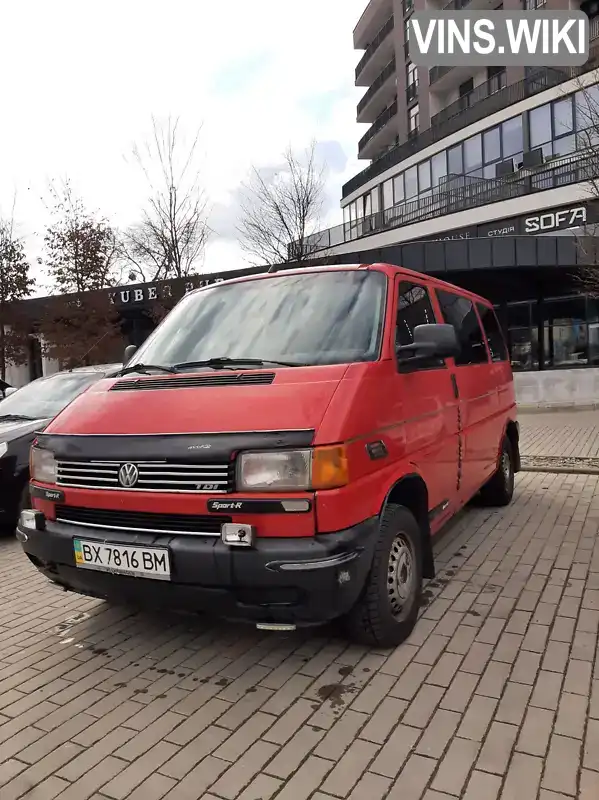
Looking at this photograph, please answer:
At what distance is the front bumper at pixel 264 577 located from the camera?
262cm

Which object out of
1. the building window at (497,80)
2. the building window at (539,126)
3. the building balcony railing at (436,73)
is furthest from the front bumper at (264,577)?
the building balcony railing at (436,73)

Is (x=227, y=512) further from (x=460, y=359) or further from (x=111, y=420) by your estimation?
(x=460, y=359)

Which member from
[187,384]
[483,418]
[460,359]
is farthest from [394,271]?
[483,418]

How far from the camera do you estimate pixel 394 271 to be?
381 cm

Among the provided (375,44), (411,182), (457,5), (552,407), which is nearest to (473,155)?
(411,182)

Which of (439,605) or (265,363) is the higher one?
(265,363)

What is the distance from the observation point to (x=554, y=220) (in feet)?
74.3

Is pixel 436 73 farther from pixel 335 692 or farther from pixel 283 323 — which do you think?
pixel 335 692

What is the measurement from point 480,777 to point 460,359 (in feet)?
9.80

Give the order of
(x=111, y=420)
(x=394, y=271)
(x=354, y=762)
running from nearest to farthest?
(x=354, y=762), (x=111, y=420), (x=394, y=271)

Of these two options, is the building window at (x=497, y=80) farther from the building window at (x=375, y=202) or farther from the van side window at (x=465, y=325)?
the van side window at (x=465, y=325)

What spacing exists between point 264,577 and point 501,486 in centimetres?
425

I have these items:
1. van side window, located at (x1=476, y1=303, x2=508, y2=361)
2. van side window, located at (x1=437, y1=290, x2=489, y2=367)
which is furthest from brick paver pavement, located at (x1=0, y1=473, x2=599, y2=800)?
van side window, located at (x1=476, y1=303, x2=508, y2=361)

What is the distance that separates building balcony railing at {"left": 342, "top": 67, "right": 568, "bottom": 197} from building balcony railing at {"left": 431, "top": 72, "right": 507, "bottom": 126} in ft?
1.89
